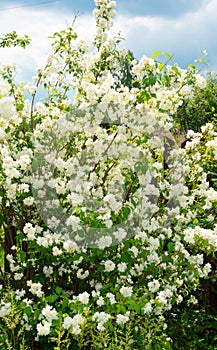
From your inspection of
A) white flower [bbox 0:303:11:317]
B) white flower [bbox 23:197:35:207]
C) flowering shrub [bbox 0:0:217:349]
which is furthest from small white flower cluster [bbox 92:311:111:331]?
white flower [bbox 23:197:35:207]

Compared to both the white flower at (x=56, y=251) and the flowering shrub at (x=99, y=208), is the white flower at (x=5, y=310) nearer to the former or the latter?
the flowering shrub at (x=99, y=208)

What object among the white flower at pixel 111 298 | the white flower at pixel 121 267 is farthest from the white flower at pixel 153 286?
the white flower at pixel 111 298

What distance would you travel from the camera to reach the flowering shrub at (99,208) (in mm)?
3062

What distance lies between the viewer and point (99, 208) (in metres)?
3.16

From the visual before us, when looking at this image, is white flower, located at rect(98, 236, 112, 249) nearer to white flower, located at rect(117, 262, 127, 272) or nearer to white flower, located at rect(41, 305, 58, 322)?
white flower, located at rect(117, 262, 127, 272)

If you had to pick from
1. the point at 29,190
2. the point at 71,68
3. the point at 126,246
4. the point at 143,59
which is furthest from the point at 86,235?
the point at 71,68

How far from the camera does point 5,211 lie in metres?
3.49

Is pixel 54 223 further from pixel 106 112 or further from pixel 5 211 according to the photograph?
pixel 106 112

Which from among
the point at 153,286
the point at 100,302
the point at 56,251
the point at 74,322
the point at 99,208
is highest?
the point at 99,208

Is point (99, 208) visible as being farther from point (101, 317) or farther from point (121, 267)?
point (101, 317)

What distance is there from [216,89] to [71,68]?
10530mm

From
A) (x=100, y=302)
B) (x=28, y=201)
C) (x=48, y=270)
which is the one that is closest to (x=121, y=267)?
(x=100, y=302)

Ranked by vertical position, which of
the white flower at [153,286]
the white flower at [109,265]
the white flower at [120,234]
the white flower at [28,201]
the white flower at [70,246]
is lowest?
the white flower at [153,286]

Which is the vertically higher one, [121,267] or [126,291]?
[121,267]
